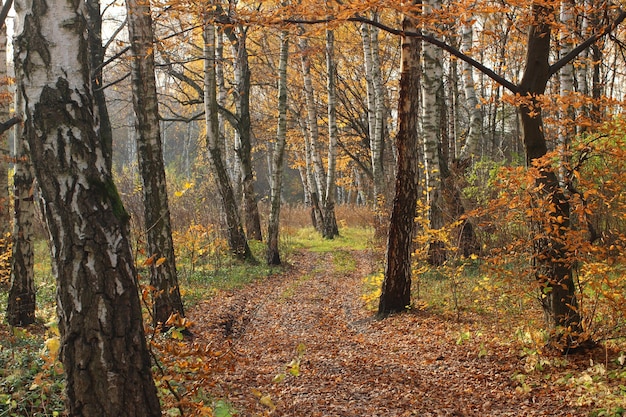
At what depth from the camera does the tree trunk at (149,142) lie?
6.61 metres

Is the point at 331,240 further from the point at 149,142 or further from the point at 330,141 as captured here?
the point at 149,142

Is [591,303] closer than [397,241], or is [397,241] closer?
[591,303]

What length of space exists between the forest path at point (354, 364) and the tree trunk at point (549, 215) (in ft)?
2.24

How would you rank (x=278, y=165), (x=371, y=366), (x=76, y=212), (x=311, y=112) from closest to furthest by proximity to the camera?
(x=76, y=212) → (x=371, y=366) → (x=278, y=165) → (x=311, y=112)

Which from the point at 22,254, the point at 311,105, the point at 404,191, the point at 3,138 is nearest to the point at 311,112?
the point at 311,105

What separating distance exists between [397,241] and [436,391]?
2855mm

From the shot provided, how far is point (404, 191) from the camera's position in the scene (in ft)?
24.2

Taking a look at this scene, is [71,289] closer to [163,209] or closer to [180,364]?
[180,364]

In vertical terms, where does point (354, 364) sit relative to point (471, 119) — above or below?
below

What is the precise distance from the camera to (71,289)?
9.04 ft

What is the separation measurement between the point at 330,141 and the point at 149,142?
36.7ft

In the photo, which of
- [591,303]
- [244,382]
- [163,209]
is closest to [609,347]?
[591,303]

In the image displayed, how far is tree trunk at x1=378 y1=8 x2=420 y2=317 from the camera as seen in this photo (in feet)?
23.6

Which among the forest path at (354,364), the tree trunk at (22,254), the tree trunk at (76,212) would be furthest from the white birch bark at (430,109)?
the tree trunk at (76,212)
